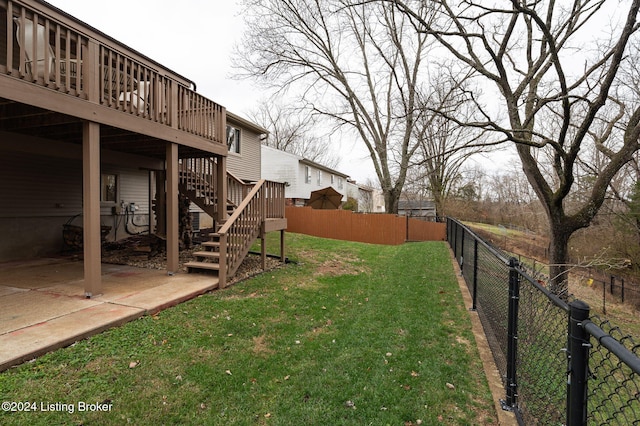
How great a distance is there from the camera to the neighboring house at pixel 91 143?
14.6 ft

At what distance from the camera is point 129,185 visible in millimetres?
10211

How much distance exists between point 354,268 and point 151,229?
722 centimetres

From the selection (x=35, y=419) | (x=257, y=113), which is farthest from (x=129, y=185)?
(x=257, y=113)

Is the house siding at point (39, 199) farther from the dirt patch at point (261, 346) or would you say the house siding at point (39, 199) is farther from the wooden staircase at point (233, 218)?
the dirt patch at point (261, 346)

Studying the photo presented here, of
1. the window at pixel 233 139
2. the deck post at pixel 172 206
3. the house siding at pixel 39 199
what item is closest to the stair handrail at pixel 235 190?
the house siding at pixel 39 199

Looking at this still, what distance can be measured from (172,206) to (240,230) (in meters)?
1.37

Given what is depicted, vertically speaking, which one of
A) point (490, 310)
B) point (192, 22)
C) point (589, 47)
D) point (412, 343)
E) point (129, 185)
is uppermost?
point (192, 22)

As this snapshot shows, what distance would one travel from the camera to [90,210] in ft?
15.4

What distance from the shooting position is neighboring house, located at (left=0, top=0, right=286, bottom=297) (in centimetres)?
445

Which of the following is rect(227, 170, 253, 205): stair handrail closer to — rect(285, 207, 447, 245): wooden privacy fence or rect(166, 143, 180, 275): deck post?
rect(166, 143, 180, 275): deck post

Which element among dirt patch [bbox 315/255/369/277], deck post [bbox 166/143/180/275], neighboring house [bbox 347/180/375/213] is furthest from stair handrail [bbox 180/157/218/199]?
→ neighboring house [bbox 347/180/375/213]

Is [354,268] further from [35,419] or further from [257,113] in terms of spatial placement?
[257,113]

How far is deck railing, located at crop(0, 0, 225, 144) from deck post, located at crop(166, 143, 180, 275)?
626mm

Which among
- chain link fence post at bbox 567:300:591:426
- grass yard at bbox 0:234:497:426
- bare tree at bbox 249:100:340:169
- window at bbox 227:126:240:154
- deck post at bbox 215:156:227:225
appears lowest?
grass yard at bbox 0:234:497:426
